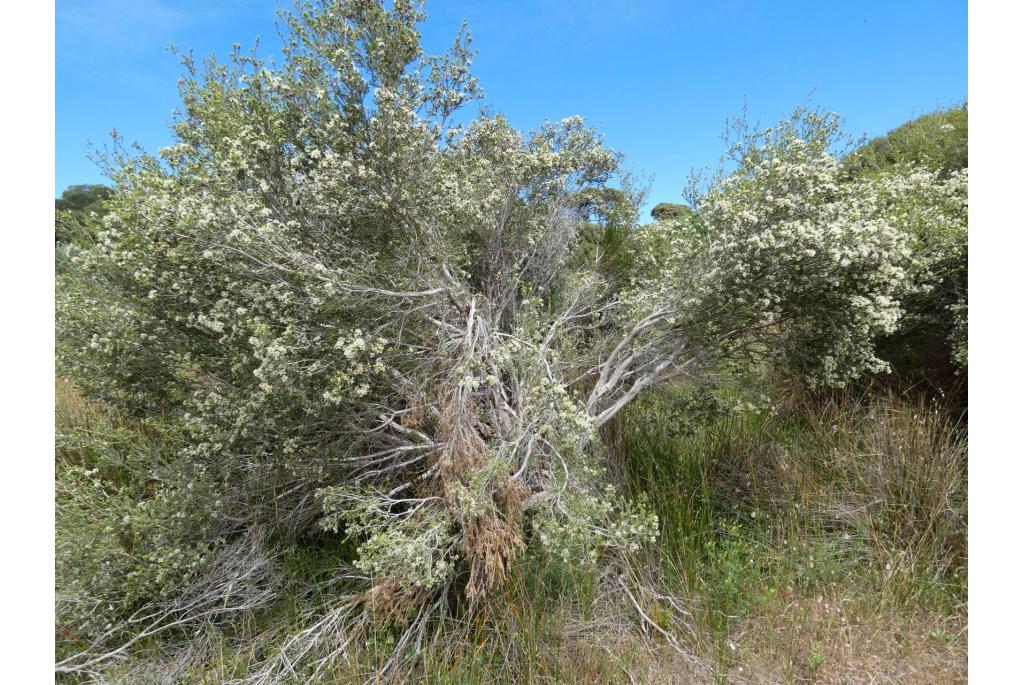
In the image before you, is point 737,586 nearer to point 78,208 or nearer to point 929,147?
point 929,147

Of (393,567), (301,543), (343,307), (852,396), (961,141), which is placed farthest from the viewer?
(961,141)

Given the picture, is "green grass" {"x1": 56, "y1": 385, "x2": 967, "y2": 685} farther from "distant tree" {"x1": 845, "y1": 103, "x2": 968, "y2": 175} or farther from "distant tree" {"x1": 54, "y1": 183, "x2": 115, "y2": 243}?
"distant tree" {"x1": 845, "y1": 103, "x2": 968, "y2": 175}

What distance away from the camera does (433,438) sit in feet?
11.2

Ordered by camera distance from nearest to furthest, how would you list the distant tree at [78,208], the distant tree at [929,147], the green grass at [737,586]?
the green grass at [737,586], the distant tree at [78,208], the distant tree at [929,147]

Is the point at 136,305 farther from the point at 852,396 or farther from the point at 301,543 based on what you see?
the point at 852,396

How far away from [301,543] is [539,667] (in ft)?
6.57

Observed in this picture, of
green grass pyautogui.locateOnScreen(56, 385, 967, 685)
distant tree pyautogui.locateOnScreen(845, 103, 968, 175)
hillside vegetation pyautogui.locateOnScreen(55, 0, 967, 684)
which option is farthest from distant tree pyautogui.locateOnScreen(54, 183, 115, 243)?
distant tree pyautogui.locateOnScreen(845, 103, 968, 175)

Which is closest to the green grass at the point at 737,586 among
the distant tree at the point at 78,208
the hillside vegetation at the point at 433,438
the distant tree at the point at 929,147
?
the hillside vegetation at the point at 433,438

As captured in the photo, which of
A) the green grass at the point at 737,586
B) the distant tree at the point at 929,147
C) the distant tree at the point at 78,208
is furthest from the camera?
the distant tree at the point at 929,147

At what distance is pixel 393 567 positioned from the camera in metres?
2.71

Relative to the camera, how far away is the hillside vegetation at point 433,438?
2840 millimetres

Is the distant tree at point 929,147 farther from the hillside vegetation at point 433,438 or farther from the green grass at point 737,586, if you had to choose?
the green grass at point 737,586

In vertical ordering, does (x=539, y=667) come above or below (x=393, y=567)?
below

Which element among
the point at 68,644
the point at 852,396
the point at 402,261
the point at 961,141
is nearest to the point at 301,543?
the point at 68,644
